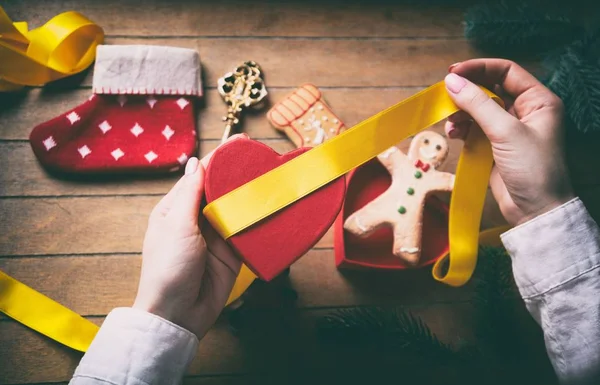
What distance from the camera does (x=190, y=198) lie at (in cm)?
81

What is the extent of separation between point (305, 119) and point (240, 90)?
177mm

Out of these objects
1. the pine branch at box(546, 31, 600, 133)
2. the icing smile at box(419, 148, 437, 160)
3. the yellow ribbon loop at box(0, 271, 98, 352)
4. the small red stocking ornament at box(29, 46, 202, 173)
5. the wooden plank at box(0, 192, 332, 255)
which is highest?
the pine branch at box(546, 31, 600, 133)

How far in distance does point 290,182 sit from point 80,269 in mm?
562

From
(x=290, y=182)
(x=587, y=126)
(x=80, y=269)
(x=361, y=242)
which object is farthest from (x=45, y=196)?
(x=587, y=126)

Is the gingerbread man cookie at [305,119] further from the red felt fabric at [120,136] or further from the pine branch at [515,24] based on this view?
the pine branch at [515,24]

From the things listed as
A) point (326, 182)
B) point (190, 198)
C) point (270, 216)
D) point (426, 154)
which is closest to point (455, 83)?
point (426, 154)

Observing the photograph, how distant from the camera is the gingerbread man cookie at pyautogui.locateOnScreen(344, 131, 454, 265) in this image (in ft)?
3.22

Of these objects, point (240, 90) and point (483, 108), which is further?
point (240, 90)

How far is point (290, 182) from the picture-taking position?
2.66 feet

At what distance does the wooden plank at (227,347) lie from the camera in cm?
98

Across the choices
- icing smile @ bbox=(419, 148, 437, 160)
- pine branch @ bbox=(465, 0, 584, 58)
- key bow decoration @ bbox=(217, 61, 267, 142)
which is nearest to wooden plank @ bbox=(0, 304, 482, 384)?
icing smile @ bbox=(419, 148, 437, 160)

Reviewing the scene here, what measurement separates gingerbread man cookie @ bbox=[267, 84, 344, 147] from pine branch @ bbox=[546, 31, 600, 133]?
51 centimetres

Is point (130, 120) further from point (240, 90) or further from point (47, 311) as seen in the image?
point (47, 311)

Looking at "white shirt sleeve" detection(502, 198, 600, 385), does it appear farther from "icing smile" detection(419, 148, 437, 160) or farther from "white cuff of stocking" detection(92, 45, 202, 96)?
"white cuff of stocking" detection(92, 45, 202, 96)
